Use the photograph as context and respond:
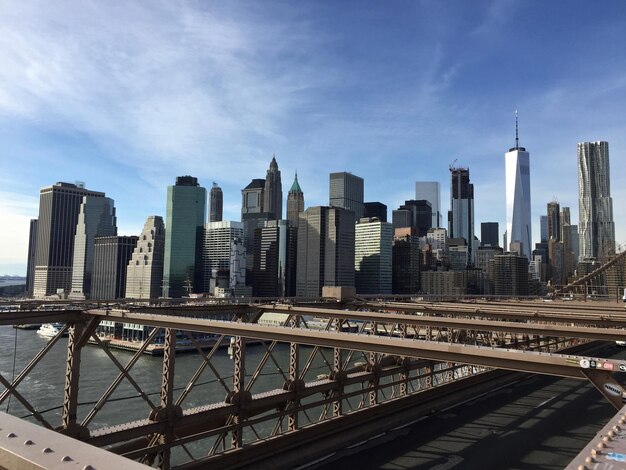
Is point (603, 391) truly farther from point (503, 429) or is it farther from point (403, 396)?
point (403, 396)

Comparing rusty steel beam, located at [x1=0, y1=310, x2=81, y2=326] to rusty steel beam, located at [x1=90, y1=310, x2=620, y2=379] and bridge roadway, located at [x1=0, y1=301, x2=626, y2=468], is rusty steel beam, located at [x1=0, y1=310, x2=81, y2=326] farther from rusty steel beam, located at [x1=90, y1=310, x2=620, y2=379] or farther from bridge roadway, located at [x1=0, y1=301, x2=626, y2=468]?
rusty steel beam, located at [x1=90, y1=310, x2=620, y2=379]

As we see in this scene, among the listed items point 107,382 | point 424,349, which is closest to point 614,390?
point 424,349

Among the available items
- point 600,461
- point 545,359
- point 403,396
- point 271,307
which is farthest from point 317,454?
point 600,461

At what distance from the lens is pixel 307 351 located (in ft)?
313

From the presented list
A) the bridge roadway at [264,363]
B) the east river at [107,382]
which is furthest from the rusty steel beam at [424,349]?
the east river at [107,382]

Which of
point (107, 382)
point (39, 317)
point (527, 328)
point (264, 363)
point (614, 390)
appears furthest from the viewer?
point (107, 382)

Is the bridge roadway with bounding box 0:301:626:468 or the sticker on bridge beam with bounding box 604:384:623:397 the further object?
the bridge roadway with bounding box 0:301:626:468

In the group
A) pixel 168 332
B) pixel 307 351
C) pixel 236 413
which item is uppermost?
pixel 168 332

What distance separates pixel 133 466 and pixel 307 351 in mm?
95812

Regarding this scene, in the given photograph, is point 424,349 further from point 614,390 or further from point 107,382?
point 107,382

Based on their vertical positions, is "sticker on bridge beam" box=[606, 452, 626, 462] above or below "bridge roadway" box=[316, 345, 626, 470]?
above

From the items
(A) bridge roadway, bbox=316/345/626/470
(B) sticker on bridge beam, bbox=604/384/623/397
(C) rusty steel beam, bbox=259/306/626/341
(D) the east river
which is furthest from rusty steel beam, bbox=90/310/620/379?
(D) the east river

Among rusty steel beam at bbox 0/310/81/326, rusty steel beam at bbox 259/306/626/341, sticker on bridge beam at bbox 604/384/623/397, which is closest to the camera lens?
sticker on bridge beam at bbox 604/384/623/397

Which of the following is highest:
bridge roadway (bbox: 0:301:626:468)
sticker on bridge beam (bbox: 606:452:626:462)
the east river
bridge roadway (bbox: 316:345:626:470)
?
sticker on bridge beam (bbox: 606:452:626:462)
